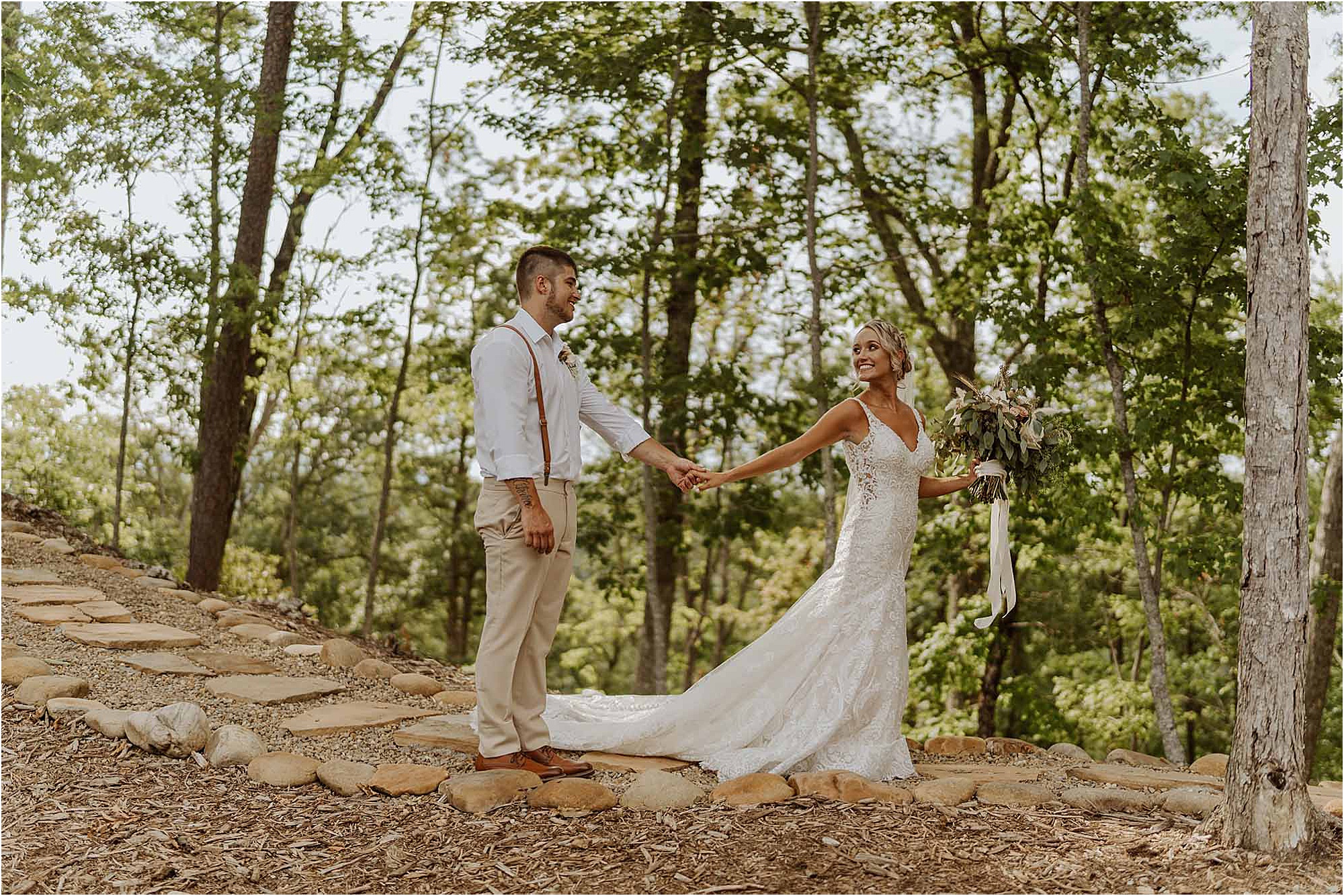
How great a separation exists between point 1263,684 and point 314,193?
9.70 meters

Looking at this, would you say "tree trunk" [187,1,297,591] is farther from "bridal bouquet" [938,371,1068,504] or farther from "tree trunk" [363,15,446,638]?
"bridal bouquet" [938,371,1068,504]

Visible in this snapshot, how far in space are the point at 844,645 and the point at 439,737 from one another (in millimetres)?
2009

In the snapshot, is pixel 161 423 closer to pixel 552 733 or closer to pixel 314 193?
pixel 314 193

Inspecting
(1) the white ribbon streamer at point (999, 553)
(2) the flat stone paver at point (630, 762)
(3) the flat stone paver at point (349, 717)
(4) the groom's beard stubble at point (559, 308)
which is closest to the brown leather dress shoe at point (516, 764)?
(2) the flat stone paver at point (630, 762)

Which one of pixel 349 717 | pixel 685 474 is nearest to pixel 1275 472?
pixel 685 474

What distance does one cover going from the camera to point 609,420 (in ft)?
17.1

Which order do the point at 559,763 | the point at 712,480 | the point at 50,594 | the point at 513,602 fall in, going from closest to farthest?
the point at 513,602 → the point at 559,763 → the point at 712,480 → the point at 50,594

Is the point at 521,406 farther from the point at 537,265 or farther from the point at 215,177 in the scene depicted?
the point at 215,177

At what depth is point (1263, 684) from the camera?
3719 mm

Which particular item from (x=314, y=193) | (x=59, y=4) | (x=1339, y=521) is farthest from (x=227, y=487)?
(x=1339, y=521)

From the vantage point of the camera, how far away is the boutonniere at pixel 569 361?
4781 millimetres

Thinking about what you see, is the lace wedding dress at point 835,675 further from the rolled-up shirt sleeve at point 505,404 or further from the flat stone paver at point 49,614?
the flat stone paver at point 49,614

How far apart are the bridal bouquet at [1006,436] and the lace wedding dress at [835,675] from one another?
0.90 ft

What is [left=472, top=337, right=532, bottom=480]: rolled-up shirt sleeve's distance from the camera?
445 cm
